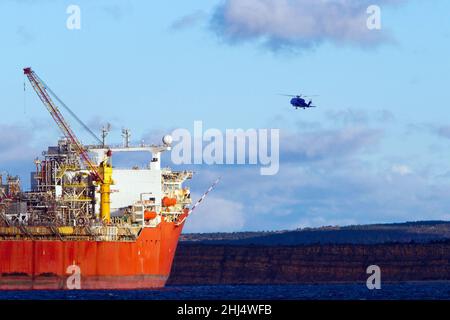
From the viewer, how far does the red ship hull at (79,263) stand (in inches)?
3622

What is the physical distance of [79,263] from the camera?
93250mm

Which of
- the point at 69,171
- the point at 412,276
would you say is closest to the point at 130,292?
the point at 69,171

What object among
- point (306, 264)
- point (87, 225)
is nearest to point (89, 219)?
point (87, 225)

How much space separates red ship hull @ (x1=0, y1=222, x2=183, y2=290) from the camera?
92000 millimetres

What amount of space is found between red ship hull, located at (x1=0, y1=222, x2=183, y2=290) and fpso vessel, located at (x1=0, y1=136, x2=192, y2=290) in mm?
70

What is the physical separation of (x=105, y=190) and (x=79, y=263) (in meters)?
5.81

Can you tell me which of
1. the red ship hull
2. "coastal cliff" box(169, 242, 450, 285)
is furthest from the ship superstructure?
"coastal cliff" box(169, 242, 450, 285)

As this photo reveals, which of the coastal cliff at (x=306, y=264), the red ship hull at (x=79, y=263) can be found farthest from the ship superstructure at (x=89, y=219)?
the coastal cliff at (x=306, y=264)

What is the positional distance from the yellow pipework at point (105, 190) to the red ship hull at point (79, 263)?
2682 mm

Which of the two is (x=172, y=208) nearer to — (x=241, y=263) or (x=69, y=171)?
(x=69, y=171)

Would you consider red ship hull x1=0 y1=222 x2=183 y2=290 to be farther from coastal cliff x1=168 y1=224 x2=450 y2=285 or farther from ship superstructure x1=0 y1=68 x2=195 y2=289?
coastal cliff x1=168 y1=224 x2=450 y2=285

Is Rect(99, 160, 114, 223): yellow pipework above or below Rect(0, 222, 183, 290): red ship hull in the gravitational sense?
above
